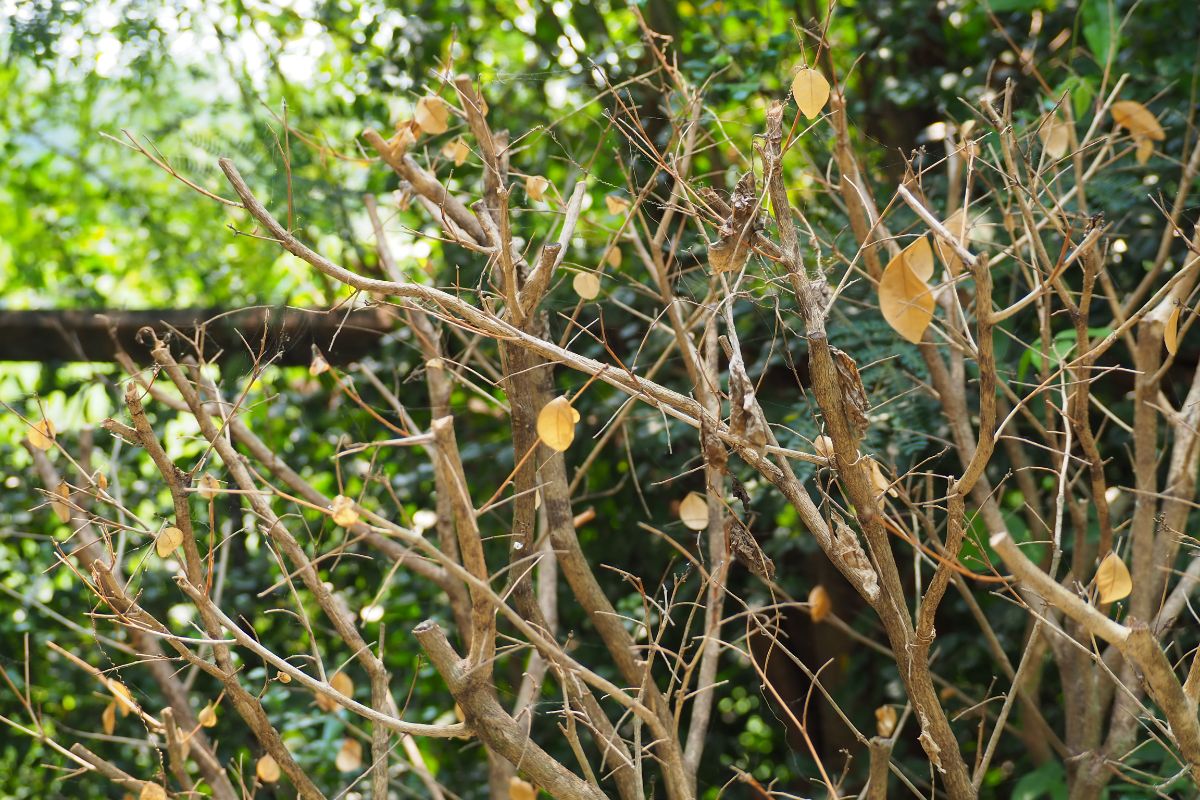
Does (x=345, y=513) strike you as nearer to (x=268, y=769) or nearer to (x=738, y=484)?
(x=738, y=484)

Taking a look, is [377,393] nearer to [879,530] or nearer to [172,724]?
[172,724]


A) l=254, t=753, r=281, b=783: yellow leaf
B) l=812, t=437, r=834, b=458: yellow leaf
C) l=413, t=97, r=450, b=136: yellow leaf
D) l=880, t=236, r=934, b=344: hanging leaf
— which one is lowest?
l=254, t=753, r=281, b=783: yellow leaf

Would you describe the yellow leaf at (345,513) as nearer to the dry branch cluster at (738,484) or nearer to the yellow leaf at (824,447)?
the dry branch cluster at (738,484)

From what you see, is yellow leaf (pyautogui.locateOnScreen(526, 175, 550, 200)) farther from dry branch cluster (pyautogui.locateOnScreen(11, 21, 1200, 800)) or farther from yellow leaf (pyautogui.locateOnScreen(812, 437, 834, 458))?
yellow leaf (pyautogui.locateOnScreen(812, 437, 834, 458))

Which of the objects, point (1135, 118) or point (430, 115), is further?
point (1135, 118)

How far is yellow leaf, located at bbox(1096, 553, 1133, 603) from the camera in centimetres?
83

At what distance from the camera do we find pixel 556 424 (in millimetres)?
832

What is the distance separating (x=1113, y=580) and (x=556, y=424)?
→ 1.57 ft

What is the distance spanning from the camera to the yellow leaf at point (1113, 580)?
0.83m

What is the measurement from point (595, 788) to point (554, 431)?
41 cm

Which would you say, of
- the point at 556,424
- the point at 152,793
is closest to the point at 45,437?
the point at 152,793

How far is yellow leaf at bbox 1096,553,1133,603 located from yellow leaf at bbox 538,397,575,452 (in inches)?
18.1

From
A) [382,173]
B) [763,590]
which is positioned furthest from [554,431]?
[382,173]

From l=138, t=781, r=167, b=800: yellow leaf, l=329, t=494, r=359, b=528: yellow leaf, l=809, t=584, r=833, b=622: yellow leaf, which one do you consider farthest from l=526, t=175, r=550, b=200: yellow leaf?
l=138, t=781, r=167, b=800: yellow leaf
